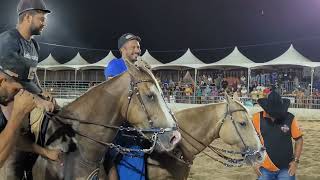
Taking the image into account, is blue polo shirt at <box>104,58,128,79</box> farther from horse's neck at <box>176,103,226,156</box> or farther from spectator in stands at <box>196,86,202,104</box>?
spectator in stands at <box>196,86,202,104</box>

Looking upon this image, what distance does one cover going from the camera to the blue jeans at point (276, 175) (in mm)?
5805

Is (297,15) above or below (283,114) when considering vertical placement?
above

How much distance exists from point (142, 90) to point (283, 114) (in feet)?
8.72

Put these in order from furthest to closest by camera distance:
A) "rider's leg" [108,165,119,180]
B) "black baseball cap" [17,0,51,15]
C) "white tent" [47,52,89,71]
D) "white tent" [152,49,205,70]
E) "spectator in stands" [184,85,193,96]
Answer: "white tent" [47,52,89,71] < "white tent" [152,49,205,70] < "spectator in stands" [184,85,193,96] < "rider's leg" [108,165,119,180] < "black baseball cap" [17,0,51,15]

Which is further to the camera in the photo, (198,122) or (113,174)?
(198,122)

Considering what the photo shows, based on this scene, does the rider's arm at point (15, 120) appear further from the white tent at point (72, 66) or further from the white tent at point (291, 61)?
the white tent at point (72, 66)

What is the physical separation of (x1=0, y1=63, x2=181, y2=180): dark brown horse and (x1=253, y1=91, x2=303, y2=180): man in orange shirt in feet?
7.45

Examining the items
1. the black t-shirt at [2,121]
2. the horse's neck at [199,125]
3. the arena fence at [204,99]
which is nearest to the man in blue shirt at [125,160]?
the horse's neck at [199,125]

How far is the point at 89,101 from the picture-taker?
13.9ft

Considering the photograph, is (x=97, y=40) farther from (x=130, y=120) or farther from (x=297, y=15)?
(x=130, y=120)

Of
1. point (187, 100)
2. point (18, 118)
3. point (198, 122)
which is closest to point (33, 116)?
point (18, 118)

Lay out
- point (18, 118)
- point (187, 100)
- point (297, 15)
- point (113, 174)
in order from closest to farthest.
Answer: point (18, 118) → point (113, 174) → point (187, 100) → point (297, 15)

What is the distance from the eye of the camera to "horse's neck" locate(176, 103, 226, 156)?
573cm

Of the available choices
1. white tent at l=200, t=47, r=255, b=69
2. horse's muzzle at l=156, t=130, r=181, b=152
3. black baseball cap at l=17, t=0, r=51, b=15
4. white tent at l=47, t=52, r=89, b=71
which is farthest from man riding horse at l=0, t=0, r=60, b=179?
white tent at l=47, t=52, r=89, b=71
